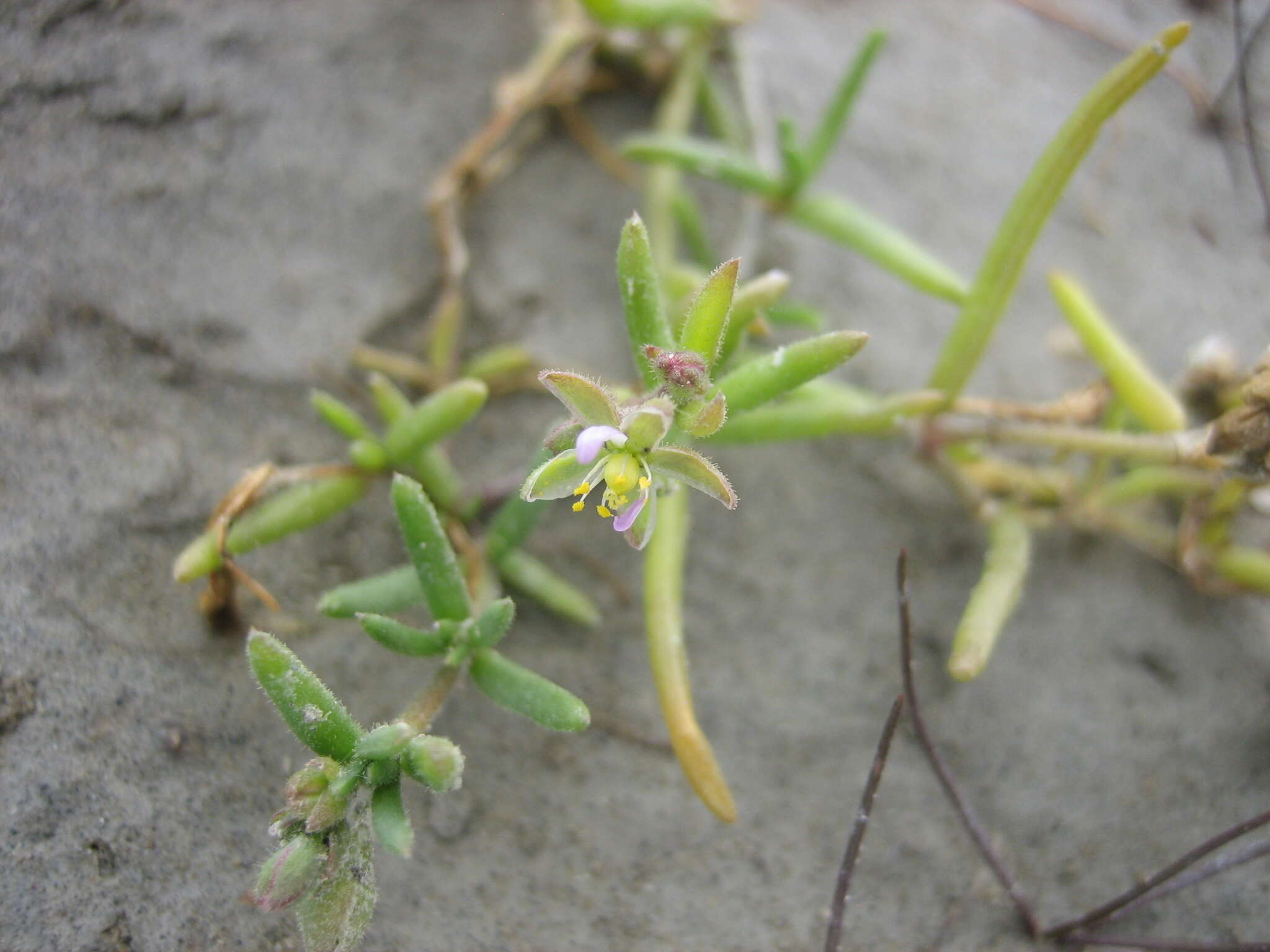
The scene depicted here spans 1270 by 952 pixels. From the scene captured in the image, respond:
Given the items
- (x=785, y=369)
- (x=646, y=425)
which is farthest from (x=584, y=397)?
(x=785, y=369)

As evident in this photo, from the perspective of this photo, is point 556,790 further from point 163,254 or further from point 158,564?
point 163,254

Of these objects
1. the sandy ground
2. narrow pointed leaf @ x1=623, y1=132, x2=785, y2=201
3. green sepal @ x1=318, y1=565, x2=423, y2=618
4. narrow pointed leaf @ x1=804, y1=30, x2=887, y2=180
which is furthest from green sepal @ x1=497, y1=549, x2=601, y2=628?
narrow pointed leaf @ x1=804, y1=30, x2=887, y2=180

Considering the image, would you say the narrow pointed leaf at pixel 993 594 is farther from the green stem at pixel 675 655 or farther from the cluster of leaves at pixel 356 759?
the cluster of leaves at pixel 356 759

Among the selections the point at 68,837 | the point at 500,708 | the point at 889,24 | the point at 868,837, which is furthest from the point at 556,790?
the point at 889,24

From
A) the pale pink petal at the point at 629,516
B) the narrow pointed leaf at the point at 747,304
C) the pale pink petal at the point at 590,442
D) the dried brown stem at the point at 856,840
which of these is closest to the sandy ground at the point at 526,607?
the dried brown stem at the point at 856,840

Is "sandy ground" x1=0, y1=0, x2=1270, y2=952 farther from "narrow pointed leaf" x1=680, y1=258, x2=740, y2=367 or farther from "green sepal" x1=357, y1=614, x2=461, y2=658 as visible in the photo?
"narrow pointed leaf" x1=680, y1=258, x2=740, y2=367

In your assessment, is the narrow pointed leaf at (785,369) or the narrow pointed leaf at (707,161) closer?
the narrow pointed leaf at (785,369)

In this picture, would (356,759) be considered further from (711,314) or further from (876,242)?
(876,242)
